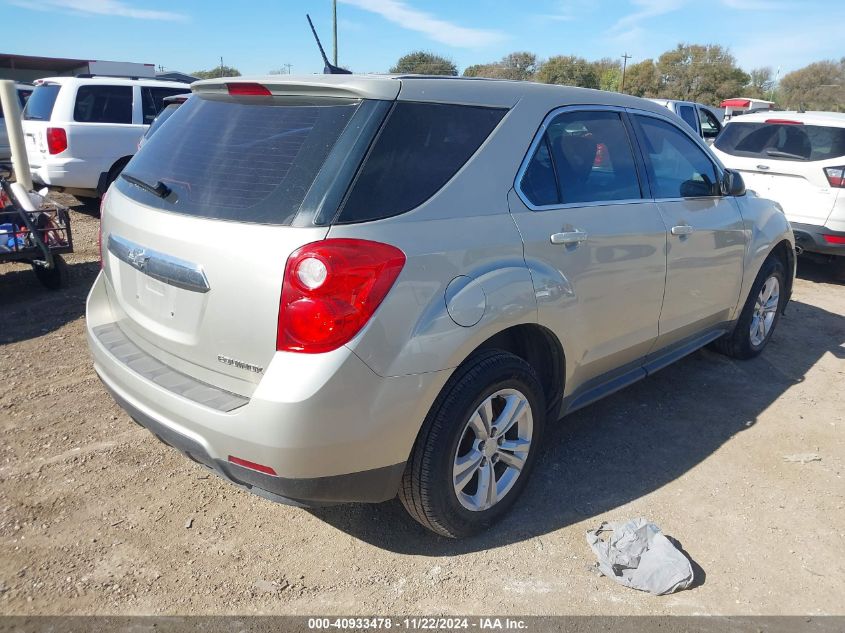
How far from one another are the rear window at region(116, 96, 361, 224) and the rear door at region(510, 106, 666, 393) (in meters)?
0.87

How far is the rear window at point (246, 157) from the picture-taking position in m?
2.30

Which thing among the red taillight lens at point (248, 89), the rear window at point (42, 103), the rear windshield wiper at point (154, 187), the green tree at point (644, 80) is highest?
the green tree at point (644, 80)

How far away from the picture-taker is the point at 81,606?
2400 millimetres

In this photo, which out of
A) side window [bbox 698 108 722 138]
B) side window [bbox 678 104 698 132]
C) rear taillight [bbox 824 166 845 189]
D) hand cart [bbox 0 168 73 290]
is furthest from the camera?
side window [bbox 698 108 722 138]

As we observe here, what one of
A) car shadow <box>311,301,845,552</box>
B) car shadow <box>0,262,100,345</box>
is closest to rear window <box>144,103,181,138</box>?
car shadow <box>0,262,100,345</box>

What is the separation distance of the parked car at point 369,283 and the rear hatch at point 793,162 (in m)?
4.46

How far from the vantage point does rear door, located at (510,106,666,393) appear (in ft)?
9.37


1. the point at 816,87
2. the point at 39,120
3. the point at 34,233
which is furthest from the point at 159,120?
the point at 816,87

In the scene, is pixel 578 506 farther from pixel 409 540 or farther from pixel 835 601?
pixel 835 601

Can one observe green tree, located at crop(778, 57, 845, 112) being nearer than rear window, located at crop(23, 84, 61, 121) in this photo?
No

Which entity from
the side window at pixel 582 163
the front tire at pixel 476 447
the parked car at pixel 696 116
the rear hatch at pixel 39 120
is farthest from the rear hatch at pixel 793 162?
the rear hatch at pixel 39 120

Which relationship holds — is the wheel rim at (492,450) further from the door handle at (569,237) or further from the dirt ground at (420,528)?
the door handle at (569,237)

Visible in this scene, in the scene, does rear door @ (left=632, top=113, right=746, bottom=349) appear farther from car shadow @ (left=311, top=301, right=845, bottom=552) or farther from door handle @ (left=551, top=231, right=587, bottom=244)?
door handle @ (left=551, top=231, right=587, bottom=244)

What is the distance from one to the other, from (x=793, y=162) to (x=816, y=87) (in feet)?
210
